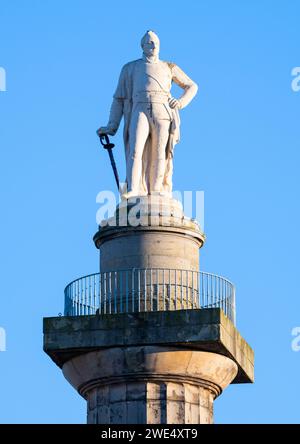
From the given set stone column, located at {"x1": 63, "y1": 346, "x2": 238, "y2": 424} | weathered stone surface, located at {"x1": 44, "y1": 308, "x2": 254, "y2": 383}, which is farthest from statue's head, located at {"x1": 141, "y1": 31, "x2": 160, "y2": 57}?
stone column, located at {"x1": 63, "y1": 346, "x2": 238, "y2": 424}

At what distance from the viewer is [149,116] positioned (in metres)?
81.9

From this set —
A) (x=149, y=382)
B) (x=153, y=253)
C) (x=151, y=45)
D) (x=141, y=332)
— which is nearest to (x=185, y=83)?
(x=151, y=45)

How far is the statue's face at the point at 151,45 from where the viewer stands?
270ft

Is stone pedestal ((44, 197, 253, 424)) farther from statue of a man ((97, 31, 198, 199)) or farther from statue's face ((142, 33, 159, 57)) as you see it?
statue's face ((142, 33, 159, 57))

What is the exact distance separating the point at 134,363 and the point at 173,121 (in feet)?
22.8

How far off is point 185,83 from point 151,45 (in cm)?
135

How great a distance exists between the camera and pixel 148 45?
82312 mm

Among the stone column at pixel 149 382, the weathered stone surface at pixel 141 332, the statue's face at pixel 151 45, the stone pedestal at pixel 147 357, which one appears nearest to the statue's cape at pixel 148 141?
the statue's face at pixel 151 45

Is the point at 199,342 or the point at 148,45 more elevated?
the point at 148,45

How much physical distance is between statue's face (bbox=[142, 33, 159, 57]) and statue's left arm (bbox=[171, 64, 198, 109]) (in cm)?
65

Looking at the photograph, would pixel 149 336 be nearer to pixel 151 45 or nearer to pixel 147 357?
pixel 147 357
